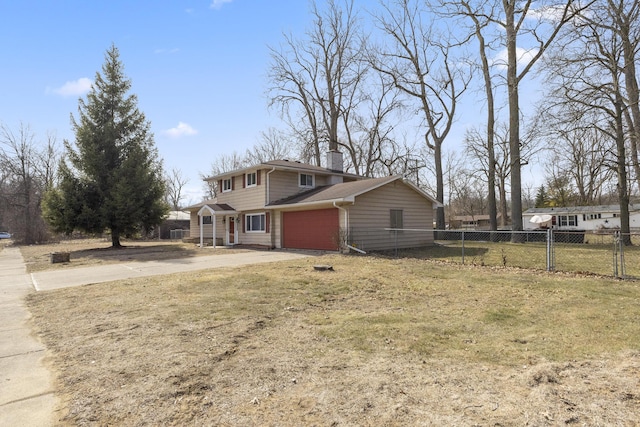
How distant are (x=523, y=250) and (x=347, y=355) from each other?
606 inches

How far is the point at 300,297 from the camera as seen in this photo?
719 cm

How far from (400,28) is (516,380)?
29.5 m

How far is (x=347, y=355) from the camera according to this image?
403cm

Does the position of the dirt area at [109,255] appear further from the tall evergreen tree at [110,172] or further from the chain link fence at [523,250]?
the chain link fence at [523,250]

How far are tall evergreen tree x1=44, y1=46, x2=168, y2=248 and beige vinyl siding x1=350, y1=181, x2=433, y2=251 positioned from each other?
14.4 meters

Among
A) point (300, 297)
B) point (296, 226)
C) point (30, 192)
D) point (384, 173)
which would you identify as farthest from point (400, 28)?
point (30, 192)

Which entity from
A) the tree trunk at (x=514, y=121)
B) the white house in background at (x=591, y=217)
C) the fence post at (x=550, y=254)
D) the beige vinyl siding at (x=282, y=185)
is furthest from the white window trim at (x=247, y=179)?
the white house in background at (x=591, y=217)

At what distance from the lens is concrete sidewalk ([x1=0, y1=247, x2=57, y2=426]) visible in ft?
9.56

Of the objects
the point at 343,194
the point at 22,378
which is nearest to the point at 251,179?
the point at 343,194

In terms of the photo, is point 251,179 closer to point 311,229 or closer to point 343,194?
point 311,229

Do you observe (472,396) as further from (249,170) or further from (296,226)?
(249,170)

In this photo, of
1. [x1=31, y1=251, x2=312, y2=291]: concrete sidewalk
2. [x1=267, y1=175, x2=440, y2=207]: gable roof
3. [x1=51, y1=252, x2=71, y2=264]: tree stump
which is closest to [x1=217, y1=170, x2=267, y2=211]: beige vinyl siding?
[x1=267, y1=175, x2=440, y2=207]: gable roof

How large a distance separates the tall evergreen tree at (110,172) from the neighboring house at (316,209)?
422 cm

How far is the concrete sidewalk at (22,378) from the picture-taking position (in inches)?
115
